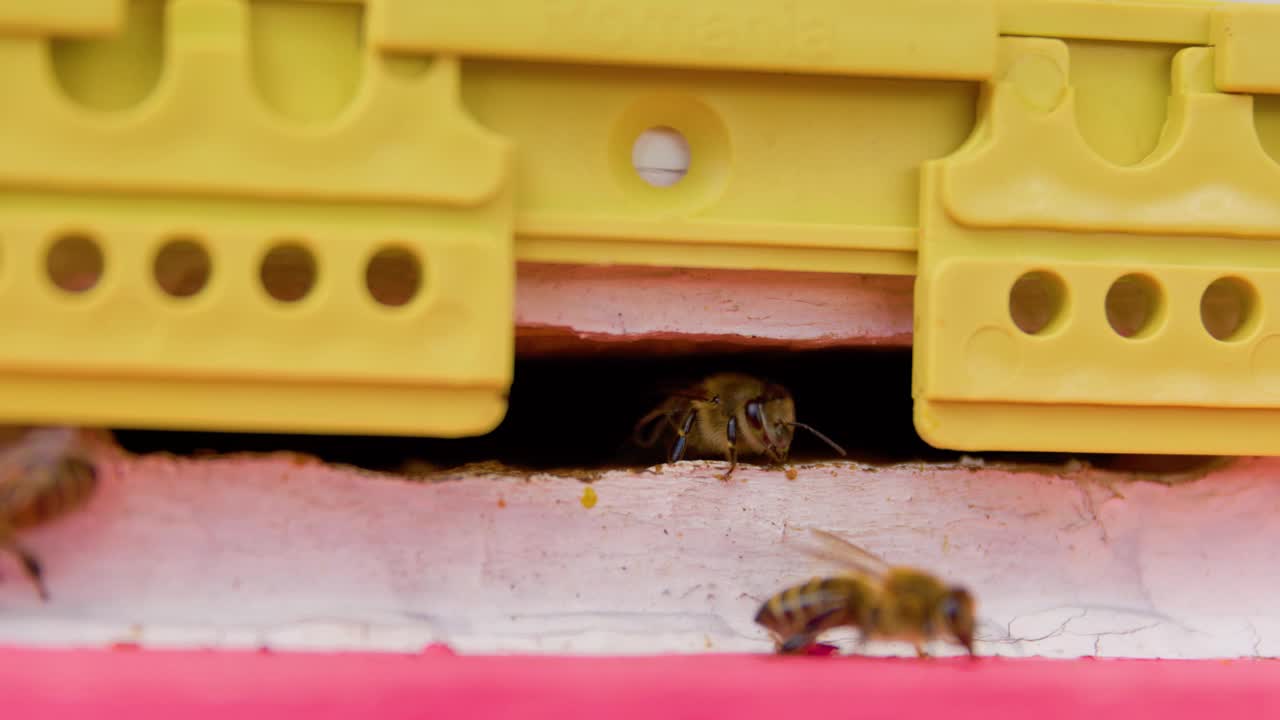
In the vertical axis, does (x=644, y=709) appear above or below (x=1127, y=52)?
below

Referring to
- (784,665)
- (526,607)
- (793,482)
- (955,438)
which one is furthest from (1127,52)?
(526,607)

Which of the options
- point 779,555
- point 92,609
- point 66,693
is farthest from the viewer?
point 779,555

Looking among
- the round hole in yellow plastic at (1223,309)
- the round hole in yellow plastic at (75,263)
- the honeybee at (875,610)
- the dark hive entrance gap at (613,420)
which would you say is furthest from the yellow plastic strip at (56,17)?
the round hole in yellow plastic at (1223,309)

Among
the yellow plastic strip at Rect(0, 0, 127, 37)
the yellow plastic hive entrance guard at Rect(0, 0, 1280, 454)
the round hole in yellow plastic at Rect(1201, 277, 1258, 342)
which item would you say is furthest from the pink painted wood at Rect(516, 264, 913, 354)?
the yellow plastic strip at Rect(0, 0, 127, 37)

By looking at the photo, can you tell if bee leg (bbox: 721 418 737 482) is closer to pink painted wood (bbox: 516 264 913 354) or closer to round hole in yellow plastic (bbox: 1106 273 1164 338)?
pink painted wood (bbox: 516 264 913 354)

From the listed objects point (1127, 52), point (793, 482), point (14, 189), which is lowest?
point (793, 482)

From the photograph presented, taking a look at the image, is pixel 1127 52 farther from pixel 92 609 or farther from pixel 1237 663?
pixel 92 609

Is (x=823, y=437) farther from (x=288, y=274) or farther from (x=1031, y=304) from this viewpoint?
(x=288, y=274)
